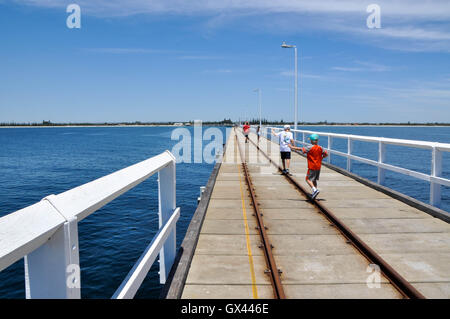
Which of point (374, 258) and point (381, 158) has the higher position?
point (381, 158)

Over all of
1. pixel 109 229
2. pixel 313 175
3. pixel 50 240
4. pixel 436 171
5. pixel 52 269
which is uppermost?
pixel 50 240

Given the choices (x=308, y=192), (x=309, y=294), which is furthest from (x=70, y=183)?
(x=309, y=294)

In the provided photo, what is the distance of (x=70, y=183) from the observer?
3347cm

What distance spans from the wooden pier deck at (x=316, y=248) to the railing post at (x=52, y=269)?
9.49 feet

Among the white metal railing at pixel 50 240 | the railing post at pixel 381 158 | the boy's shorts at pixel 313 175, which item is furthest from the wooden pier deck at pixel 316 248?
the white metal railing at pixel 50 240

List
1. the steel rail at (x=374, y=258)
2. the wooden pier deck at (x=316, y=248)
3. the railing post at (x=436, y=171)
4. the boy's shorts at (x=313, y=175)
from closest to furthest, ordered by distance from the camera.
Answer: the steel rail at (x=374, y=258), the wooden pier deck at (x=316, y=248), the railing post at (x=436, y=171), the boy's shorts at (x=313, y=175)

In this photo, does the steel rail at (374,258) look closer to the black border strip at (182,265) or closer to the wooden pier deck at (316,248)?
the wooden pier deck at (316,248)

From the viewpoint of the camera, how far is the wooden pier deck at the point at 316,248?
4766 mm

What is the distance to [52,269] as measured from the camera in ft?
6.22

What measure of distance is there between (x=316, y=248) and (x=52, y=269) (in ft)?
16.6

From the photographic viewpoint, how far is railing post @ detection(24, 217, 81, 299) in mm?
1863

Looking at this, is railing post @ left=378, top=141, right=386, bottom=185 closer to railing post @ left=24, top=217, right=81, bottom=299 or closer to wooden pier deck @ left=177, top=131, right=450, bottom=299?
wooden pier deck @ left=177, top=131, right=450, bottom=299

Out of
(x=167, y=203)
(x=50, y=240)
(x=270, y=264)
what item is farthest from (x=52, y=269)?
(x=270, y=264)

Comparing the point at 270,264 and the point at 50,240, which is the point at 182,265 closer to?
the point at 270,264
